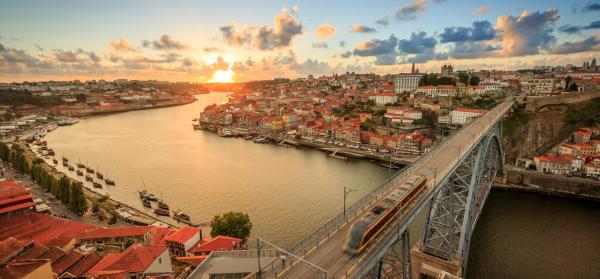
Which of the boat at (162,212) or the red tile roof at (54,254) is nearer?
the red tile roof at (54,254)

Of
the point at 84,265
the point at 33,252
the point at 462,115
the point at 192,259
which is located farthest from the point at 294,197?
the point at 462,115

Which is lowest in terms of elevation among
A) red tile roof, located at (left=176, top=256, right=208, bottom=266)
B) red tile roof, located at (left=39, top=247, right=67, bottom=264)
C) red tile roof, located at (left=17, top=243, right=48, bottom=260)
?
red tile roof, located at (left=176, top=256, right=208, bottom=266)

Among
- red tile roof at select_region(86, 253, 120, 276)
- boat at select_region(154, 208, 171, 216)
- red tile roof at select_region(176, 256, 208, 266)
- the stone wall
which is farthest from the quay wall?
red tile roof at select_region(86, 253, 120, 276)

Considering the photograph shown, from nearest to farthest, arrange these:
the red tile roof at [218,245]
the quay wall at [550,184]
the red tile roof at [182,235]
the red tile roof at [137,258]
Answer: the red tile roof at [137,258] < the red tile roof at [218,245] < the red tile roof at [182,235] < the quay wall at [550,184]

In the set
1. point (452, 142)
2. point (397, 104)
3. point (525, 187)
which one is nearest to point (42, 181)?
point (452, 142)

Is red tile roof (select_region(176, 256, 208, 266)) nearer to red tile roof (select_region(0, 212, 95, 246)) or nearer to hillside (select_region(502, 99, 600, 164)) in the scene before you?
red tile roof (select_region(0, 212, 95, 246))

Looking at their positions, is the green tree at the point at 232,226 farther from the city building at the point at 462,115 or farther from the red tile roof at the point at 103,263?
the city building at the point at 462,115

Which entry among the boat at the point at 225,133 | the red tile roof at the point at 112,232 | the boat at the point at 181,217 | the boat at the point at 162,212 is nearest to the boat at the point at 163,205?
the boat at the point at 162,212
